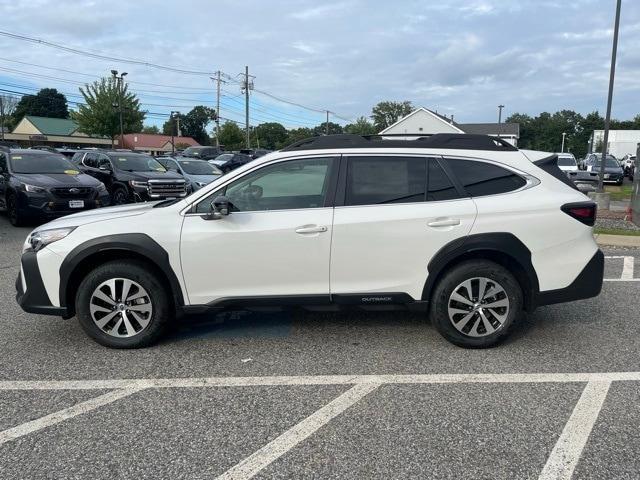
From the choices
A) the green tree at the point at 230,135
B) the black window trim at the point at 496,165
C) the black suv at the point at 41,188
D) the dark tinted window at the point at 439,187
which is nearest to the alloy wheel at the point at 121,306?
the dark tinted window at the point at 439,187

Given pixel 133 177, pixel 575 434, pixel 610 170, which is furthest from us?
pixel 610 170

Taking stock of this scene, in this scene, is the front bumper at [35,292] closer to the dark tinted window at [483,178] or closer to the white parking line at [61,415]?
the white parking line at [61,415]

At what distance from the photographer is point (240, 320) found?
5.28 meters

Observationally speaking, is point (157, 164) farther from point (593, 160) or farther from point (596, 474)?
point (593, 160)

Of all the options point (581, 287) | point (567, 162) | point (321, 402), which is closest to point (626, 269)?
point (581, 287)

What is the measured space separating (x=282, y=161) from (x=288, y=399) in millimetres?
2007

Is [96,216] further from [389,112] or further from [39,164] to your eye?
[389,112]

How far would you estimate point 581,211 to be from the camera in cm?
436

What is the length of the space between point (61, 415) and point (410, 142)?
344 centimetres

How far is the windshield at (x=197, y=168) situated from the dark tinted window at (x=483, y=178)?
14.1 m

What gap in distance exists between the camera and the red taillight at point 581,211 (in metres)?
4.34

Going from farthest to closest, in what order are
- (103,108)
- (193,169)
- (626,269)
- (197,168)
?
(103,108), (197,168), (193,169), (626,269)

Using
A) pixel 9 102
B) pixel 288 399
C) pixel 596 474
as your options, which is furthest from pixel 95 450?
pixel 9 102

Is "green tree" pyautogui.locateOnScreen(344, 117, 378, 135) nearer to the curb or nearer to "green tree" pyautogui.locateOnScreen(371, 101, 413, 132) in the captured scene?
"green tree" pyautogui.locateOnScreen(371, 101, 413, 132)
